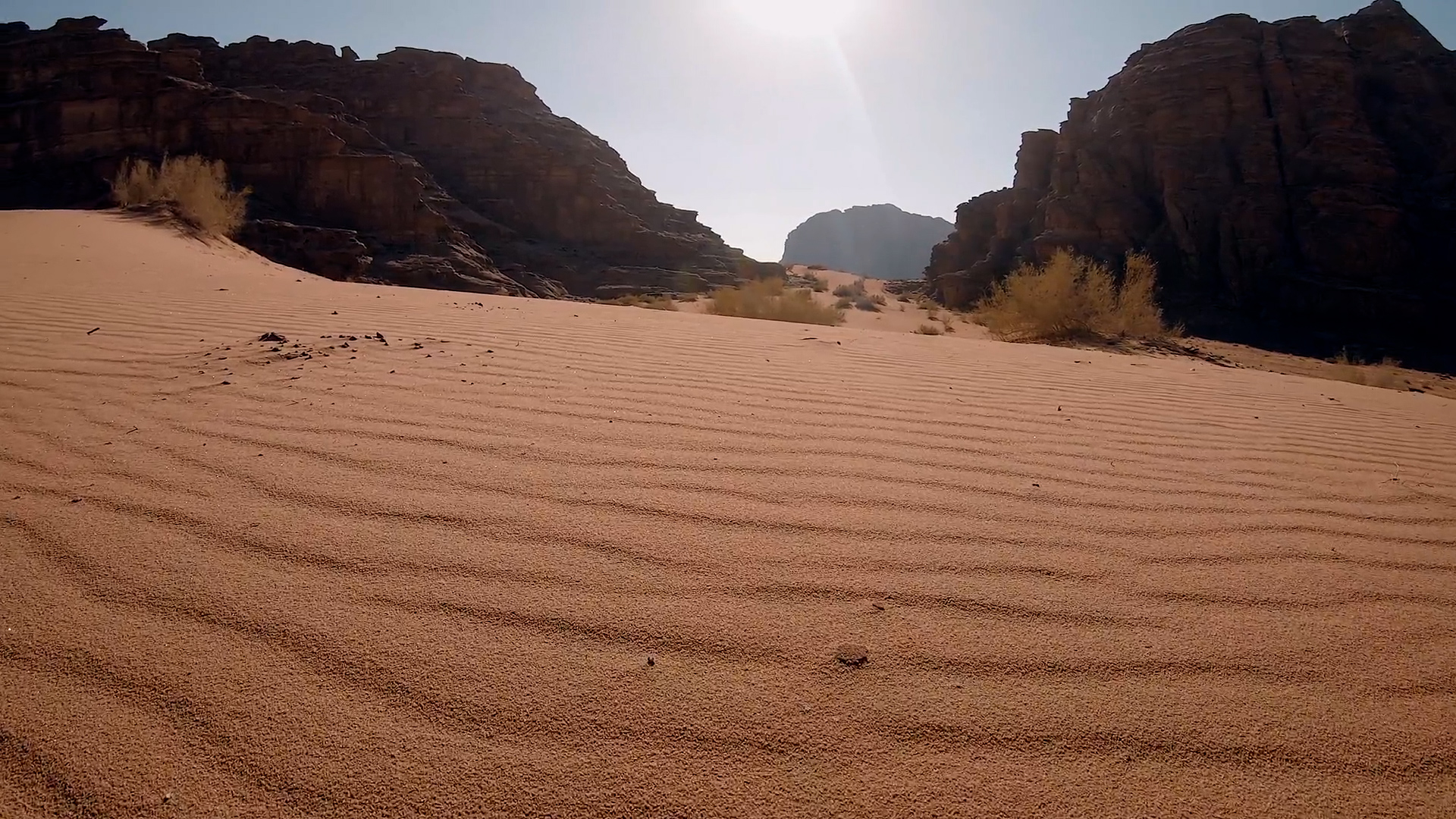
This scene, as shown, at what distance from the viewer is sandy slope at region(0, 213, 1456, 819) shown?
1030 mm

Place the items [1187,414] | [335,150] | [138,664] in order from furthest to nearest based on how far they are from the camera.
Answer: [335,150], [1187,414], [138,664]

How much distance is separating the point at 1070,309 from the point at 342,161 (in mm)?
25862

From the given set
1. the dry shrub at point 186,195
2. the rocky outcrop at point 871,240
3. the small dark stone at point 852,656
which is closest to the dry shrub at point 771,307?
the dry shrub at point 186,195

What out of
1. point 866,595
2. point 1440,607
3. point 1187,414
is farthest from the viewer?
point 1187,414

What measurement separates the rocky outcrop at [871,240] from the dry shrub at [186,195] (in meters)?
79.6

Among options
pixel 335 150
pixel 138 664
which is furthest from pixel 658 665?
pixel 335 150

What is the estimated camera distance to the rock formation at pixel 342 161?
2442cm

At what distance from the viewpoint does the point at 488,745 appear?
1.05m

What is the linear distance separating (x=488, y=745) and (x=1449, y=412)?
6.54 m

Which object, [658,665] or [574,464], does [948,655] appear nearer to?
[658,665]

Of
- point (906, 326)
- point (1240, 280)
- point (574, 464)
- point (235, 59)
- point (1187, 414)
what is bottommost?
point (574, 464)

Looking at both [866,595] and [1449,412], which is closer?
[866,595]

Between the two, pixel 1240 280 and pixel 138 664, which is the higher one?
pixel 1240 280

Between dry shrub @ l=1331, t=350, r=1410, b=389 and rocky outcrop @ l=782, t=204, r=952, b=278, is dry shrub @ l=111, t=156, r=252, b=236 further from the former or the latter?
rocky outcrop @ l=782, t=204, r=952, b=278
